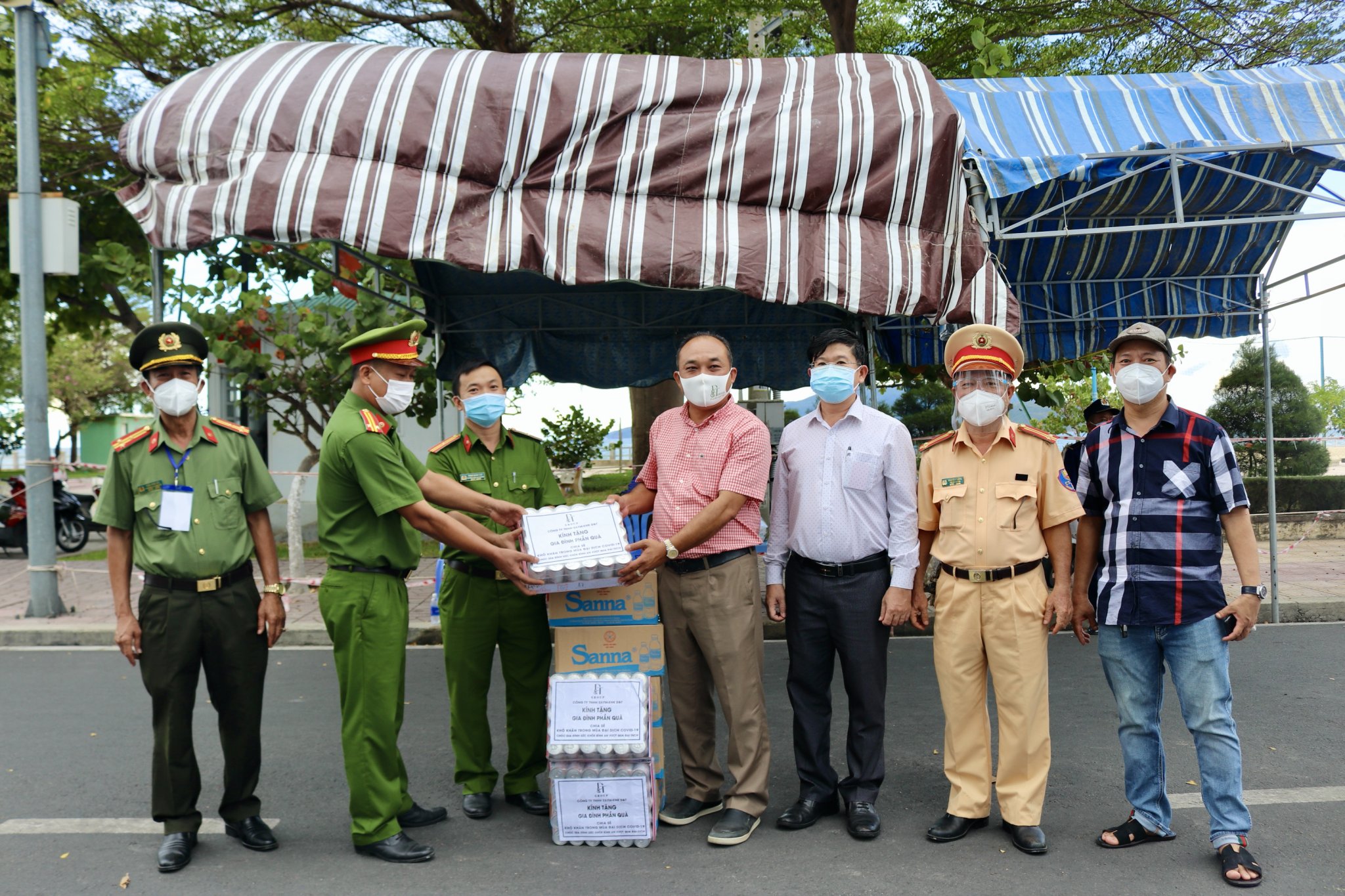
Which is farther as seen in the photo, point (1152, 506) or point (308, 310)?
point (308, 310)

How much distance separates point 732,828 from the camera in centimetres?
390

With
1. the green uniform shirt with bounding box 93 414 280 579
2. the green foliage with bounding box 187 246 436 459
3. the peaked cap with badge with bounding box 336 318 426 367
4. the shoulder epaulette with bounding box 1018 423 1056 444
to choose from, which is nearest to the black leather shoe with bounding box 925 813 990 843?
the shoulder epaulette with bounding box 1018 423 1056 444

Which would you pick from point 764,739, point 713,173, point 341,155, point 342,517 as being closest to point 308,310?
point 341,155

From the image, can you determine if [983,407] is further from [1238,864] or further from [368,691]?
[368,691]

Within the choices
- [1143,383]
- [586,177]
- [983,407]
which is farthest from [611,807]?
Answer: [586,177]

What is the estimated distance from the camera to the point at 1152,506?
12.2 feet

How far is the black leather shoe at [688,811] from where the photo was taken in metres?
4.12

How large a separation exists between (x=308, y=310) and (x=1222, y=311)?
9275 mm

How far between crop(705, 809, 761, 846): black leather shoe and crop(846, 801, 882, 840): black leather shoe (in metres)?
0.39

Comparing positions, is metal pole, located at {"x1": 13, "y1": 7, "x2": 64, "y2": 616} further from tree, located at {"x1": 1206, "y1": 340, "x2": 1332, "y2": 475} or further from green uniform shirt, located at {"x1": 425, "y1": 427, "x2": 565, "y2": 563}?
tree, located at {"x1": 1206, "y1": 340, "x2": 1332, "y2": 475}

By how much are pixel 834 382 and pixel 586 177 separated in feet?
7.25

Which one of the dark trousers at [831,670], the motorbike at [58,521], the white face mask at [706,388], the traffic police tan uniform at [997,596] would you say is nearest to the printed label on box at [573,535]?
the white face mask at [706,388]

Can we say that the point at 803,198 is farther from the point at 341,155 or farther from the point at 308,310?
the point at 308,310

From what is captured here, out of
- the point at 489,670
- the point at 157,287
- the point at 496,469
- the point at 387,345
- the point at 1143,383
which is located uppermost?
the point at 157,287
